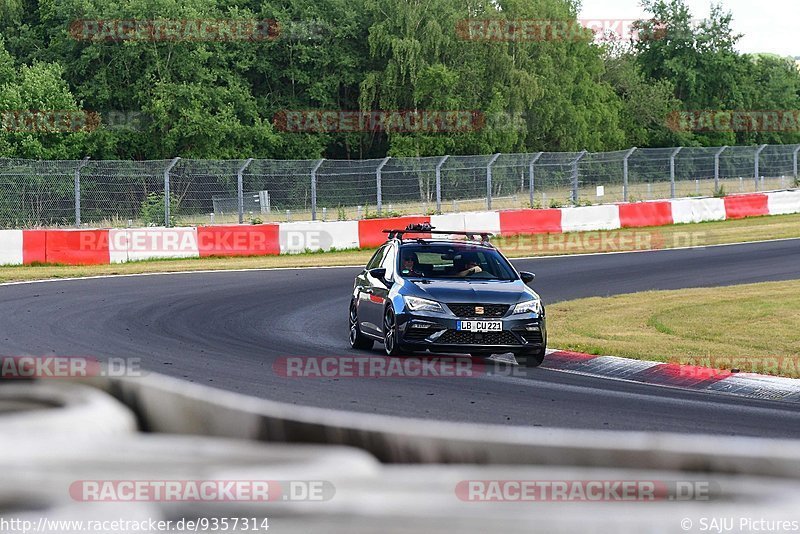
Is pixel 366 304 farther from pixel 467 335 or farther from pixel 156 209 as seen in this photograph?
pixel 156 209

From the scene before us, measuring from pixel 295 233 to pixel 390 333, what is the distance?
1726 cm

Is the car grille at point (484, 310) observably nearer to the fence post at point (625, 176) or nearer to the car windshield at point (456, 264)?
the car windshield at point (456, 264)

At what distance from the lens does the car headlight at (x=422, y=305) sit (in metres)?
13.0

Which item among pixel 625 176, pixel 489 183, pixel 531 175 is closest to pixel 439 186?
pixel 489 183

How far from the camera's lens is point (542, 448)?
172 inches

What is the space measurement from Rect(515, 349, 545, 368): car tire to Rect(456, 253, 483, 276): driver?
4.70 ft

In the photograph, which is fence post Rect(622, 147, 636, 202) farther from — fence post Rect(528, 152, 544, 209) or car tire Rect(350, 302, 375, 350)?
car tire Rect(350, 302, 375, 350)

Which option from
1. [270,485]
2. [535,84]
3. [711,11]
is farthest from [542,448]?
[711,11]

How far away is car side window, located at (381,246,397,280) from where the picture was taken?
14137mm

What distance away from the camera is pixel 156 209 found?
101 ft

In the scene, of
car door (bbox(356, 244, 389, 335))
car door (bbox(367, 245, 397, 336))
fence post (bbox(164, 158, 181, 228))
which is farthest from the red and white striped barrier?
car door (bbox(367, 245, 397, 336))

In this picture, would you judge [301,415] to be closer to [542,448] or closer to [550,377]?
[542,448]

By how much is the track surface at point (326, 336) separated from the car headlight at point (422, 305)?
3.60 ft

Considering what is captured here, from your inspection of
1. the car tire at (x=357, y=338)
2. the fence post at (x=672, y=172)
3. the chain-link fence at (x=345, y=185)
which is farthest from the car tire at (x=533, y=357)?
the fence post at (x=672, y=172)
